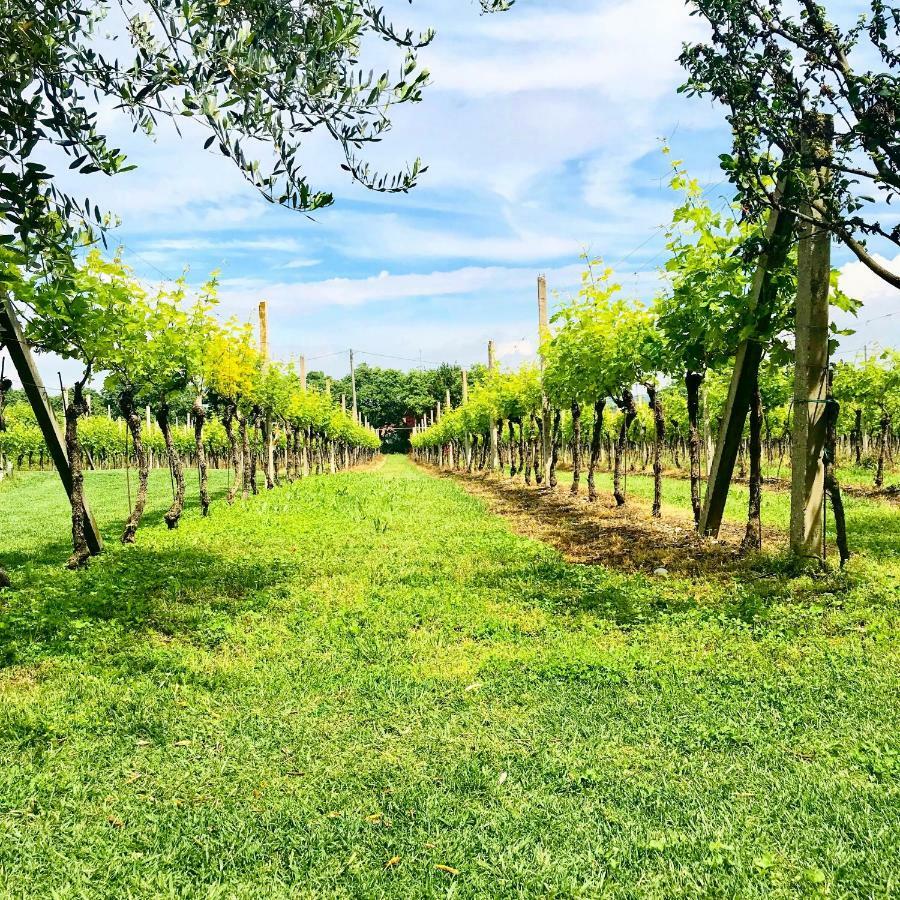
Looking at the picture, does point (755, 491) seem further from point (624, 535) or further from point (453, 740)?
point (453, 740)

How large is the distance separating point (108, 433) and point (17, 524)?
44.2 meters

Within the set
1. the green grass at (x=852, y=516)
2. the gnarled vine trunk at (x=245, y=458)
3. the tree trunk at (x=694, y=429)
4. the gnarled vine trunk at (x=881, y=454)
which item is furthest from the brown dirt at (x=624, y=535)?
the gnarled vine trunk at (x=881, y=454)

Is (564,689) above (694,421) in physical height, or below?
below

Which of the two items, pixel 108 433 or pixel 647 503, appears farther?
pixel 108 433

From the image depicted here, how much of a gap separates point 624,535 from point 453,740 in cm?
900

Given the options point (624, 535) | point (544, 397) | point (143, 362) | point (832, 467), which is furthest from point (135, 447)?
point (544, 397)

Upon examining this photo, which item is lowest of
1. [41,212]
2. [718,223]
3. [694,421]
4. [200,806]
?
[200,806]

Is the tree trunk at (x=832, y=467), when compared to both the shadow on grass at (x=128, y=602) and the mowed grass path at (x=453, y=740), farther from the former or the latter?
the shadow on grass at (x=128, y=602)

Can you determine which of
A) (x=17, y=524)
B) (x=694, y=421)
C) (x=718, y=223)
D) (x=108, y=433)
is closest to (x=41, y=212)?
(x=718, y=223)

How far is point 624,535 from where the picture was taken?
42.7 feet

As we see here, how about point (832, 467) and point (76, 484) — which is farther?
point (76, 484)

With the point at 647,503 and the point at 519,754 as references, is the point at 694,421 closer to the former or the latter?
the point at 647,503

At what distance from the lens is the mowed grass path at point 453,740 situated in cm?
331

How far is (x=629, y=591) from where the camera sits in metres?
8.53
